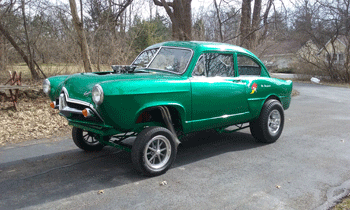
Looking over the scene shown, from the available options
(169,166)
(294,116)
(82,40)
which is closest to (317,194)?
(169,166)

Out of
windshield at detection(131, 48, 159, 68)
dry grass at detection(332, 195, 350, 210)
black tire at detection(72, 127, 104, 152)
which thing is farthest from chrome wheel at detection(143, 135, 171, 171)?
dry grass at detection(332, 195, 350, 210)

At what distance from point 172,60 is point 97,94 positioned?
1.74 meters

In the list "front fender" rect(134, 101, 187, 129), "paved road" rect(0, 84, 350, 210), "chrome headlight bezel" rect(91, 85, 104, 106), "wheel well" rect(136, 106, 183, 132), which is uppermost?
"chrome headlight bezel" rect(91, 85, 104, 106)

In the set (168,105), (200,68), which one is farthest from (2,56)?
(168,105)

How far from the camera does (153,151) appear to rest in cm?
439

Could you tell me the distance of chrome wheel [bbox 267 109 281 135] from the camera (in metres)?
6.23

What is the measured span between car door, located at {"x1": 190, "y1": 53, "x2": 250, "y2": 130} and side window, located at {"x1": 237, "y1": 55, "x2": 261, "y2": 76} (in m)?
0.58

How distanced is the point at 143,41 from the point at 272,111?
18.6m

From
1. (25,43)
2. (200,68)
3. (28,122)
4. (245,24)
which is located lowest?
(28,122)

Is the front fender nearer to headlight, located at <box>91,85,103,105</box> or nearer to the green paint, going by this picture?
the green paint

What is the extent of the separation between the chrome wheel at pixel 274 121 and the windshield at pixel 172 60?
89.9 inches

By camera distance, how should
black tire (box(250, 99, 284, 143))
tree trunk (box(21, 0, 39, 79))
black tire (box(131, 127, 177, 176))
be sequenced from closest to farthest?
black tire (box(131, 127, 177, 176)) < black tire (box(250, 99, 284, 143)) < tree trunk (box(21, 0, 39, 79))

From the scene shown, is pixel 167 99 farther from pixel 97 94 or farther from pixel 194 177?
pixel 194 177

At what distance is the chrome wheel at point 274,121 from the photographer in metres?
6.23
